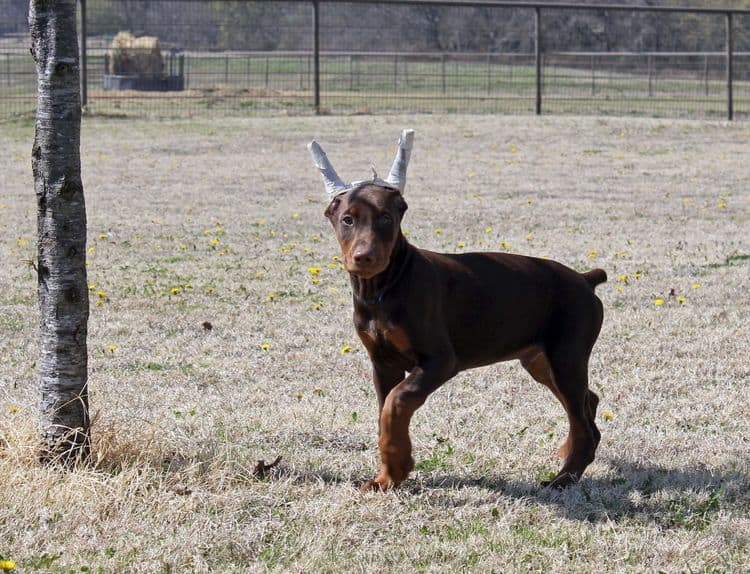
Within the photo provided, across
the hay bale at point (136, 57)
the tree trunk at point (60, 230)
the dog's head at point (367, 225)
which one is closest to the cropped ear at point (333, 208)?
the dog's head at point (367, 225)

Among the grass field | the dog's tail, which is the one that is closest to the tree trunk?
the grass field

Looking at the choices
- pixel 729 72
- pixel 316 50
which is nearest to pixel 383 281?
pixel 316 50

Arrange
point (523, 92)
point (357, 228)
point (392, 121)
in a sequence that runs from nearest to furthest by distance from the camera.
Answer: point (357, 228)
point (392, 121)
point (523, 92)

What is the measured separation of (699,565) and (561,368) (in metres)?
0.99

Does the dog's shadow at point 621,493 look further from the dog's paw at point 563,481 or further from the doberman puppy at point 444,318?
the doberman puppy at point 444,318

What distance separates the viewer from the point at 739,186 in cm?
1453

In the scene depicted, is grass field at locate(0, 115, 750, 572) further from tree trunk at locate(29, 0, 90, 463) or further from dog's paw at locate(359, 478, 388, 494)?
tree trunk at locate(29, 0, 90, 463)

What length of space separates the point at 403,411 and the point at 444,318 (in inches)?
17.2

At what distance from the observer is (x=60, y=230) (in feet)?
14.1

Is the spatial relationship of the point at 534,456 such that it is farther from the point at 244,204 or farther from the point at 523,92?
the point at 523,92

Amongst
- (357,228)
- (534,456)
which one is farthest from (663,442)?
(357,228)

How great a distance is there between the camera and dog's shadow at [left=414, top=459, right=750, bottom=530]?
4.17 m

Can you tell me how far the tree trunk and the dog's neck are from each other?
41.8 inches

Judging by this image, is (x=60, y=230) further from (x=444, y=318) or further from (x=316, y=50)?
(x=316, y=50)
